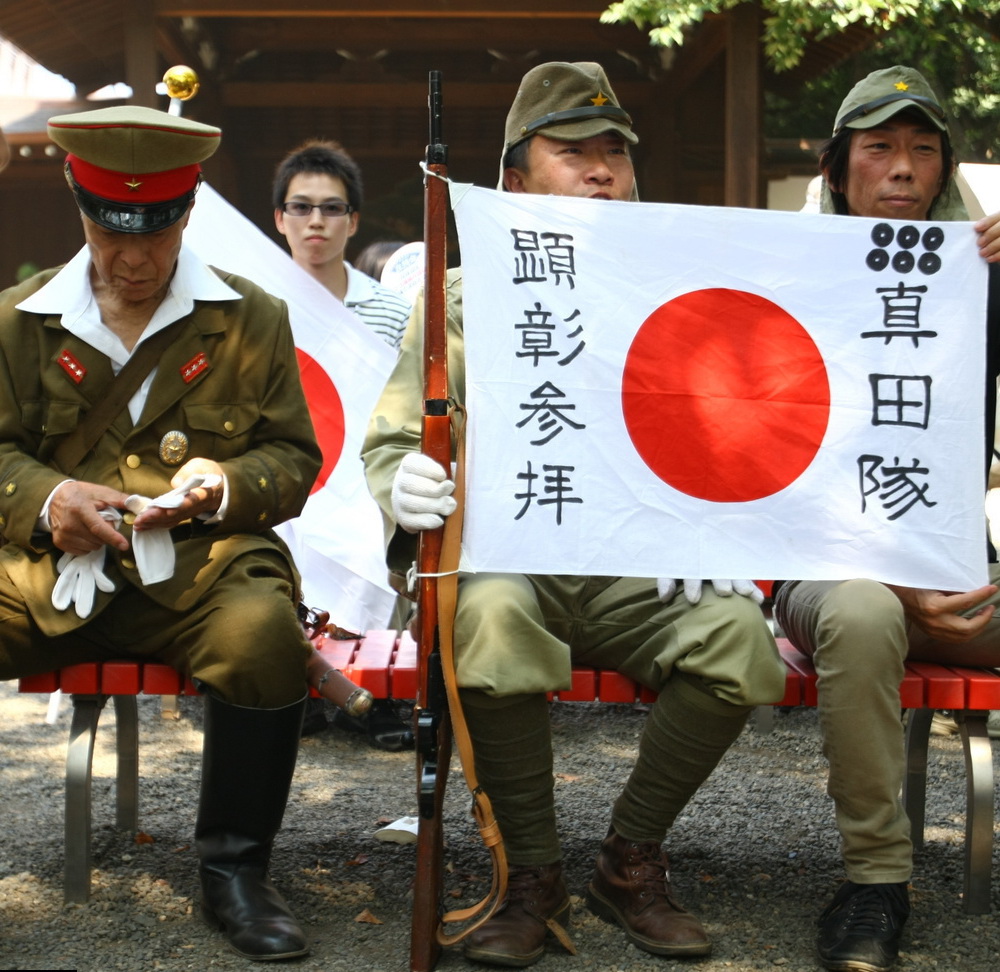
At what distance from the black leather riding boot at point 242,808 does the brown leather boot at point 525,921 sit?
1.31 feet

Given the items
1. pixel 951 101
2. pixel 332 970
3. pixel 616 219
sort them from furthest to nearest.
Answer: pixel 951 101 < pixel 616 219 < pixel 332 970

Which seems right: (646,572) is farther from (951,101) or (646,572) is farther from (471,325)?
(951,101)

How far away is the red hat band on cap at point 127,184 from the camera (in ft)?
9.36

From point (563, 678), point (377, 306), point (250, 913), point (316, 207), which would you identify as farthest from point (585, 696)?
point (316, 207)

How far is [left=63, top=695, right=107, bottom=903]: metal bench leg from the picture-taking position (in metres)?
2.93

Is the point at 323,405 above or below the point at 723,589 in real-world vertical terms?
above

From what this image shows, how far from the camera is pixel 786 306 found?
2891 mm

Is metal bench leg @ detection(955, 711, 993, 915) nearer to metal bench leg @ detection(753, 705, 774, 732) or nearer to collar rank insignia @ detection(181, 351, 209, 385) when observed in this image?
metal bench leg @ detection(753, 705, 774, 732)

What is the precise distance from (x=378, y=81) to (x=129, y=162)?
803 cm

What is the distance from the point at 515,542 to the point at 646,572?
30 cm

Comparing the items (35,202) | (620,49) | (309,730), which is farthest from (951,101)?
(309,730)

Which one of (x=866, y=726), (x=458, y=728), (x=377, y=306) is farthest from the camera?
(x=377, y=306)

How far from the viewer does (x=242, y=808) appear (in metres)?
2.83

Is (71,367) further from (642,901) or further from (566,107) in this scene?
(642,901)
